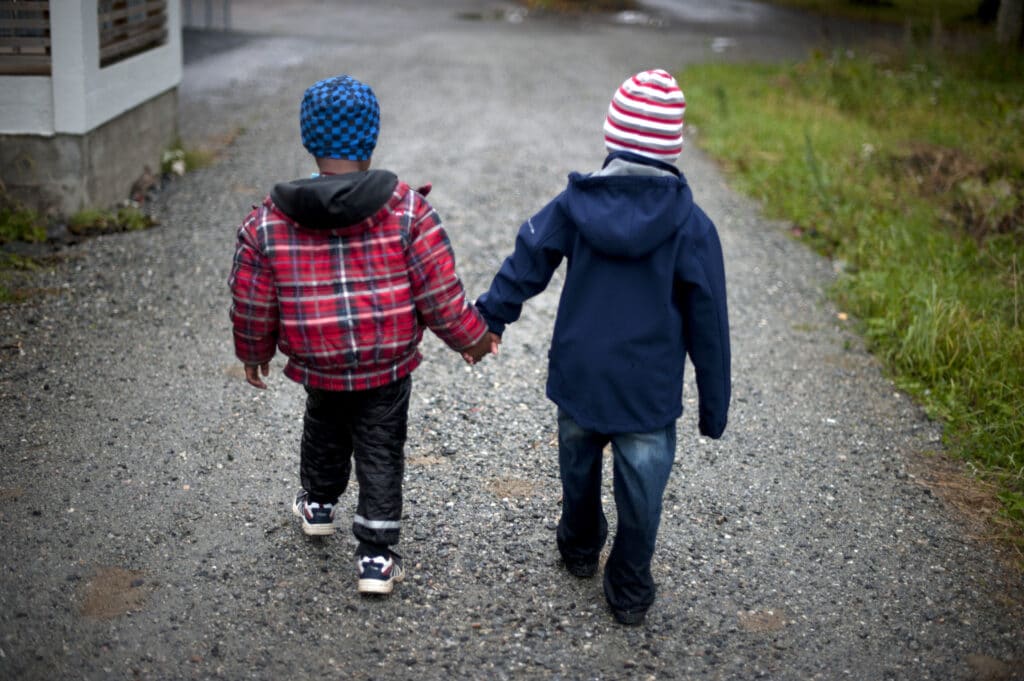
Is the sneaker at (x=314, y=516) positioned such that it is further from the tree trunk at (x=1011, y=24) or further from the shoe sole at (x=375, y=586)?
the tree trunk at (x=1011, y=24)

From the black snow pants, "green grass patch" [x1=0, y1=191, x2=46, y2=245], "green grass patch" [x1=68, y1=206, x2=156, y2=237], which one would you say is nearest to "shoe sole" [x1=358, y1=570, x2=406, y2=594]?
the black snow pants

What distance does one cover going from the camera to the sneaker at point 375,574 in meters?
3.45

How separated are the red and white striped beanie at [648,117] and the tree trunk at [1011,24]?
1295 cm

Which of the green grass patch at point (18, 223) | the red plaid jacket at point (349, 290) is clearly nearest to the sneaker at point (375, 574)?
the red plaid jacket at point (349, 290)

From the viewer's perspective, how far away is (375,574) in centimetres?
346

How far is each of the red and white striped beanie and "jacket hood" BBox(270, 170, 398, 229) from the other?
69cm

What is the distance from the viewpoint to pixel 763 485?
446cm

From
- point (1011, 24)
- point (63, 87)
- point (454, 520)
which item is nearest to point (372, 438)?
point (454, 520)

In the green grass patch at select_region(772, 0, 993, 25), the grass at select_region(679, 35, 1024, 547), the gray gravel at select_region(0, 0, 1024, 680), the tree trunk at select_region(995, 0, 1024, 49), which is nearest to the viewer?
the gray gravel at select_region(0, 0, 1024, 680)

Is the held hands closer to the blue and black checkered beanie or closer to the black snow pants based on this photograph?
the black snow pants

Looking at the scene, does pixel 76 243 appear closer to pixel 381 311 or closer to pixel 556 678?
pixel 381 311

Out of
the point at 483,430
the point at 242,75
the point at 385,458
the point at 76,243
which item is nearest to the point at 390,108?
the point at 242,75

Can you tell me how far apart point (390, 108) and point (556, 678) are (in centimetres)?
913

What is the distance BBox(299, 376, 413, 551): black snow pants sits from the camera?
11.1 feet
